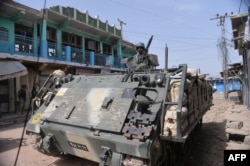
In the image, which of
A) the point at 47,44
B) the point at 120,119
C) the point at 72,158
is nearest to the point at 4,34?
the point at 47,44

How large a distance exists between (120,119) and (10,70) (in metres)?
8.32

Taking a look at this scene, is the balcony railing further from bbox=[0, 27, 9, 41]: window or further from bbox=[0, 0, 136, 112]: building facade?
bbox=[0, 27, 9, 41]: window

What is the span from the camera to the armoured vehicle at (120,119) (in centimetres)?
340

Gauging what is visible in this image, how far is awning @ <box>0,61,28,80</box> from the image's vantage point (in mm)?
10109

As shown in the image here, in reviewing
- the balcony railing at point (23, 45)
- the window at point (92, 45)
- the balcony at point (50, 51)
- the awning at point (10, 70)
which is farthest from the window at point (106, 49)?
the awning at point (10, 70)

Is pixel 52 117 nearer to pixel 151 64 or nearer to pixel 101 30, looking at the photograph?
pixel 151 64

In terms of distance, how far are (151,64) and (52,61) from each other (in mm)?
8884

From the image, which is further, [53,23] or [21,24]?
[53,23]

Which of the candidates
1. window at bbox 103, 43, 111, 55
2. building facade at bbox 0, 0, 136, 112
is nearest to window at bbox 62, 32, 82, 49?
building facade at bbox 0, 0, 136, 112

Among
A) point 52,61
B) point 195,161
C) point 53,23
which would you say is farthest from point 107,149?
point 53,23

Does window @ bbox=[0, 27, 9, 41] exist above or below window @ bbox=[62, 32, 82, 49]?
below

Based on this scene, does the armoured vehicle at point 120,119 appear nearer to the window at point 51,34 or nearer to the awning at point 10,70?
the awning at point 10,70

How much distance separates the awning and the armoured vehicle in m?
5.86

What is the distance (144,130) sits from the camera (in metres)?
3.34
